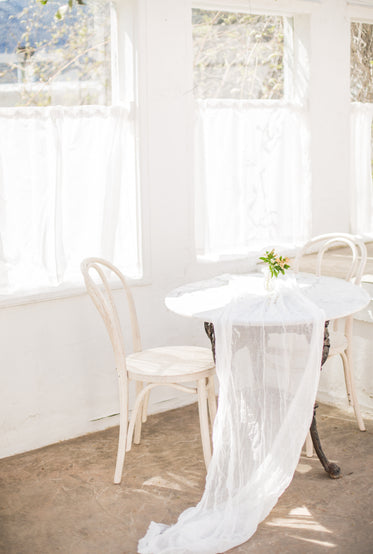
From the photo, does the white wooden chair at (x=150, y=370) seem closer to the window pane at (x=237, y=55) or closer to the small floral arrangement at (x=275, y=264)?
the small floral arrangement at (x=275, y=264)

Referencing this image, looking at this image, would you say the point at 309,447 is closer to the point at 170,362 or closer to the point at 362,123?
the point at 170,362

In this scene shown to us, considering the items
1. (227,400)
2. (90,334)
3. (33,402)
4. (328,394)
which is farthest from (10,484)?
(328,394)

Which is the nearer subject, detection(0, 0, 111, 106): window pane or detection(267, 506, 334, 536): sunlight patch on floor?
detection(267, 506, 334, 536): sunlight patch on floor

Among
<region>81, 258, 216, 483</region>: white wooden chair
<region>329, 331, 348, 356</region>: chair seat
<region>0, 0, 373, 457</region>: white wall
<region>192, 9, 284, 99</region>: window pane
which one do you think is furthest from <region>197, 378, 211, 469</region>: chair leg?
<region>192, 9, 284, 99</region>: window pane

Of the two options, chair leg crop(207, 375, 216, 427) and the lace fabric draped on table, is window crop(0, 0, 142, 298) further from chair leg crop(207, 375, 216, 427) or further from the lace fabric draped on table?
the lace fabric draped on table

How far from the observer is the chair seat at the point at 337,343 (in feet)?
10.7

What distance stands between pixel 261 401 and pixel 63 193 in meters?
1.43

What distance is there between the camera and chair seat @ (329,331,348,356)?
3.26m

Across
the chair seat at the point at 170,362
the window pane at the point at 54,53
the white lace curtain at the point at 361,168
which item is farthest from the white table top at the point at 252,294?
the white lace curtain at the point at 361,168

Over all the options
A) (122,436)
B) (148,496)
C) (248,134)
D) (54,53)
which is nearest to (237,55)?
(248,134)

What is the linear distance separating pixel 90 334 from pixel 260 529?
4.42 ft

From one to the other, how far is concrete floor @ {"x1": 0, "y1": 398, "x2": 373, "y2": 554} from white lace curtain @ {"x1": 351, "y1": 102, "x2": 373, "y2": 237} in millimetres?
1501

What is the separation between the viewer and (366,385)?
371cm

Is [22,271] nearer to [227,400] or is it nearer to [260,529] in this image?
[227,400]
